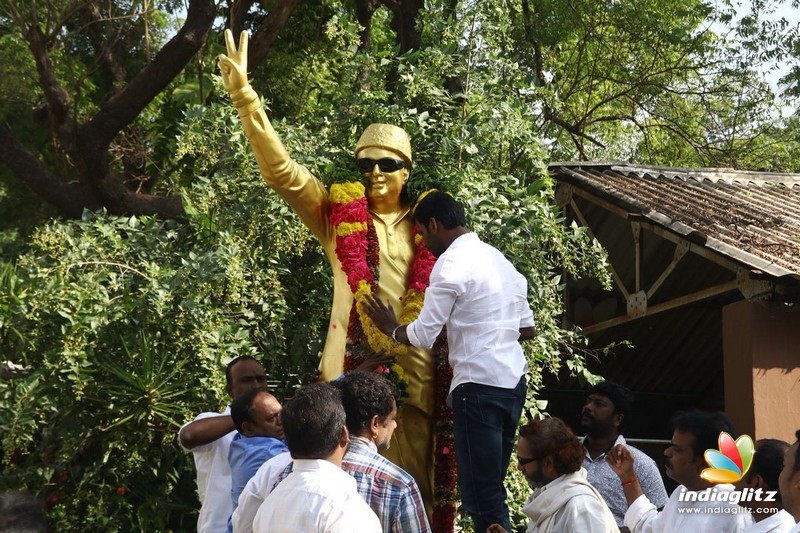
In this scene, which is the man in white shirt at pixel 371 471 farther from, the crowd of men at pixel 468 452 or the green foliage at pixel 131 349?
the green foliage at pixel 131 349

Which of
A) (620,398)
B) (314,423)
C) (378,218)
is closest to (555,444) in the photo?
(314,423)

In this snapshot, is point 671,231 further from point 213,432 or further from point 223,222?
point 213,432

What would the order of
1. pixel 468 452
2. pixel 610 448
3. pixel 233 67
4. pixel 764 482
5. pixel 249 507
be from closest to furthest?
pixel 249 507, pixel 764 482, pixel 468 452, pixel 610 448, pixel 233 67

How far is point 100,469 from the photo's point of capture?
757 cm

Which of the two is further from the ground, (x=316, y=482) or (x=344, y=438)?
(x=344, y=438)

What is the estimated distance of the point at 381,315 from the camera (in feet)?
19.1

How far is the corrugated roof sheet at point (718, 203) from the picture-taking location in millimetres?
9453

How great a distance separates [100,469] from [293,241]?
77.7 inches

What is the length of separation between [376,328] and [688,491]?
6.79 ft

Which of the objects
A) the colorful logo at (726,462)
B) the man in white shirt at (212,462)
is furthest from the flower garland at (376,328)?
the colorful logo at (726,462)

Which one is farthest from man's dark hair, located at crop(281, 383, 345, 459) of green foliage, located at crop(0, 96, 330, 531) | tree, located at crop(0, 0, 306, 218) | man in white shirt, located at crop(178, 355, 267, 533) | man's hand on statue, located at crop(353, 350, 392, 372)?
tree, located at crop(0, 0, 306, 218)

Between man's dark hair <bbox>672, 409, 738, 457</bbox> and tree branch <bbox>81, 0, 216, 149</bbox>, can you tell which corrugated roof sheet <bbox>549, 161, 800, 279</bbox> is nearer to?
tree branch <bbox>81, 0, 216, 149</bbox>

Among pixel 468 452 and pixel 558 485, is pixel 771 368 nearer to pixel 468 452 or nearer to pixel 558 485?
pixel 468 452

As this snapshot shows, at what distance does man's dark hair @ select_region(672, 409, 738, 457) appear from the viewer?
16.0ft
